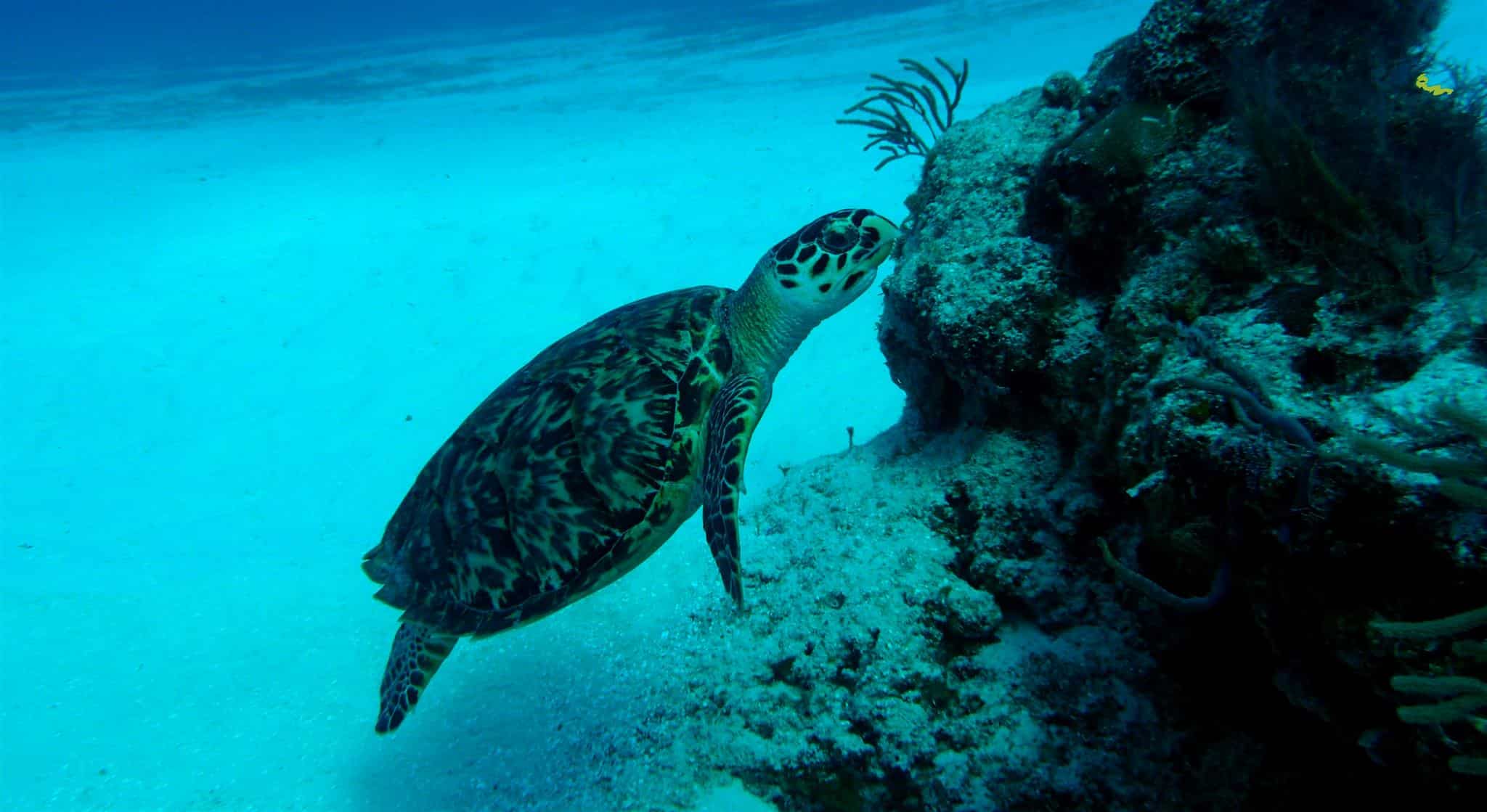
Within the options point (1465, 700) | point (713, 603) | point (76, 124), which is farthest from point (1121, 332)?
point (76, 124)

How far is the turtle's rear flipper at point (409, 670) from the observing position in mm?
2822

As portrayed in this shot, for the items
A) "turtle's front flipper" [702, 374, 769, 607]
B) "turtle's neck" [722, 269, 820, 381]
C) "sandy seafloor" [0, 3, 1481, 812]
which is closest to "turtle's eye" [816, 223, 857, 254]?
"turtle's neck" [722, 269, 820, 381]

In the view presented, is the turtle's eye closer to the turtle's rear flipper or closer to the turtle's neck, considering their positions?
the turtle's neck

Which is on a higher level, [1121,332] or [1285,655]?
[1121,332]

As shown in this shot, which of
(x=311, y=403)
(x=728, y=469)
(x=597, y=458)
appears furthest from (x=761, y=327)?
(x=311, y=403)

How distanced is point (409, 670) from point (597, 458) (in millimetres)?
1330

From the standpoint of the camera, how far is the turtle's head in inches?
112

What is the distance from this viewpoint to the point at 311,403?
586cm

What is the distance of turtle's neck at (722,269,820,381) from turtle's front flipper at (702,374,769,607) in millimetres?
187

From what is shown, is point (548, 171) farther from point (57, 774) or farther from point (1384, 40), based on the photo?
point (1384, 40)

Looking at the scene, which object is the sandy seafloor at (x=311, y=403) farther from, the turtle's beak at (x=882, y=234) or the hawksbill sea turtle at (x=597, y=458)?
the turtle's beak at (x=882, y=234)

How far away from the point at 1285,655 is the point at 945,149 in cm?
250

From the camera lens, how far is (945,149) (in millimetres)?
3186

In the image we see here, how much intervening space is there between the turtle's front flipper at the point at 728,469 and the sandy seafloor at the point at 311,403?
0.93m
